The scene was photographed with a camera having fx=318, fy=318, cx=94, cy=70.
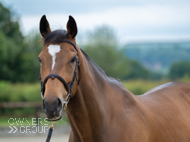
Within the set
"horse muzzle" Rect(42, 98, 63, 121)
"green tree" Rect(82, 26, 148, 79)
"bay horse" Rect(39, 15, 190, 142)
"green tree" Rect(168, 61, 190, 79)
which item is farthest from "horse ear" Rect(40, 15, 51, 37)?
"green tree" Rect(168, 61, 190, 79)

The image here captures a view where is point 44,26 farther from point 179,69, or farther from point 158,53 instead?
point 158,53

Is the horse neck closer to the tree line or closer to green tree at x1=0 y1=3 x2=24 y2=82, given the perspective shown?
the tree line

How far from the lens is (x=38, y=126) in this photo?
37.7ft

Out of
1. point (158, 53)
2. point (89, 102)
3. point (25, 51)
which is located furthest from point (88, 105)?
point (158, 53)

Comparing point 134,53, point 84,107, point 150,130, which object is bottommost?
point 134,53

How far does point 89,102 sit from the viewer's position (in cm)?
333

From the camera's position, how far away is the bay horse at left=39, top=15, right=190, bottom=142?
2922 mm

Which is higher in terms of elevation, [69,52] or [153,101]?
[69,52]

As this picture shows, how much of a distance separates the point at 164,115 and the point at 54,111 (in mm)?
1803

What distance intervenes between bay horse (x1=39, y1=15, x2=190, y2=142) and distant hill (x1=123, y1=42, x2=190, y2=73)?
87465 mm

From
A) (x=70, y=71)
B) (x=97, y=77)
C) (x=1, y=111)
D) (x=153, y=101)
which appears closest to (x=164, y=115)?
(x=153, y=101)

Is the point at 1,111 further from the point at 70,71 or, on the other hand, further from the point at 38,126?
the point at 70,71

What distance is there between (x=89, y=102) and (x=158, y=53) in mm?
105601

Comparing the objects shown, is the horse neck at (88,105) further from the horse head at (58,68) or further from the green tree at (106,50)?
the green tree at (106,50)
